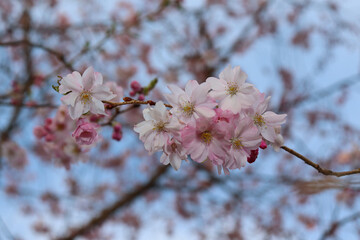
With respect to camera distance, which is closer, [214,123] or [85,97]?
[214,123]

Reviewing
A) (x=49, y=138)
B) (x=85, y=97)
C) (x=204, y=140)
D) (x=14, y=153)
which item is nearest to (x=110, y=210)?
(x=14, y=153)

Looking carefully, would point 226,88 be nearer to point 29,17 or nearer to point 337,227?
point 337,227

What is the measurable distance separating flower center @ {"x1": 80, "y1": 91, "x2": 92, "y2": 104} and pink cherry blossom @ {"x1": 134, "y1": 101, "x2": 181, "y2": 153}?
0.22 m

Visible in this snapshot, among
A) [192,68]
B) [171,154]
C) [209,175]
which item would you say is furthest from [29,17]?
[171,154]

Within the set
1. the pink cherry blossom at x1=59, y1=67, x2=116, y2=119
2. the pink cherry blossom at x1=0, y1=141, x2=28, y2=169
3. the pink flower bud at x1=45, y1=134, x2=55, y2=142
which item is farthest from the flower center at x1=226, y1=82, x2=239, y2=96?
the pink cherry blossom at x1=0, y1=141, x2=28, y2=169

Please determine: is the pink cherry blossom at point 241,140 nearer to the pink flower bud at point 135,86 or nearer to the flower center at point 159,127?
the flower center at point 159,127

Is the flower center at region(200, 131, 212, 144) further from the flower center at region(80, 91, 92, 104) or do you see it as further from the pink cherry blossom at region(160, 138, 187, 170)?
the flower center at region(80, 91, 92, 104)

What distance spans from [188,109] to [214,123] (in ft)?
0.34

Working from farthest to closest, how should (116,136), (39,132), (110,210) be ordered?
(110,210) → (39,132) → (116,136)

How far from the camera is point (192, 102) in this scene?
1.03m

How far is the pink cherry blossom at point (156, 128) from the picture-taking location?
1.04 m

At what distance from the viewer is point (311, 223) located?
21.1 ft

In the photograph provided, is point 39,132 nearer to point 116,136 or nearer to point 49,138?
point 49,138

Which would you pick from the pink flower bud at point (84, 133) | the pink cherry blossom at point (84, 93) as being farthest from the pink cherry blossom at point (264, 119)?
the pink flower bud at point (84, 133)
